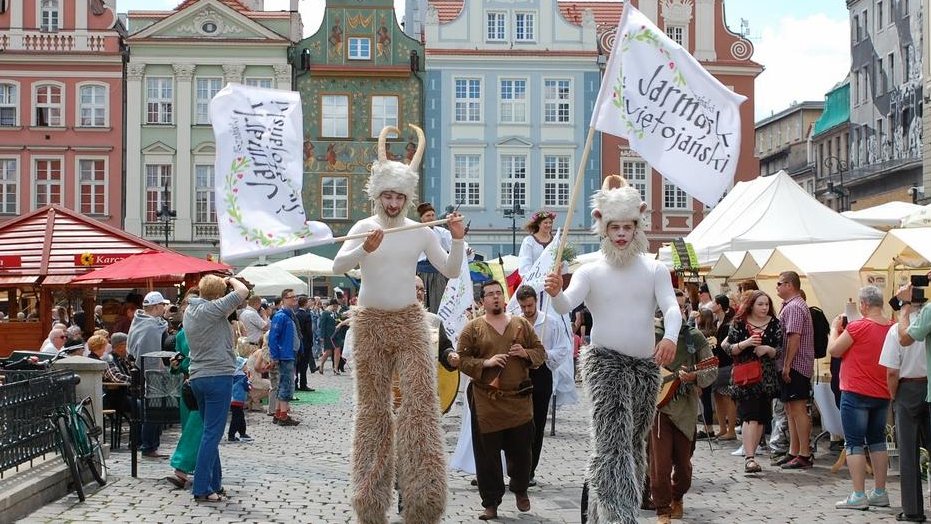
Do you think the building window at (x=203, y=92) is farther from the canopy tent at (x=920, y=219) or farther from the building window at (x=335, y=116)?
the canopy tent at (x=920, y=219)

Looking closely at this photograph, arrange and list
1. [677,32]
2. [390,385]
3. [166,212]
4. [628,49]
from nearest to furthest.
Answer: [390,385] < [628,49] < [166,212] < [677,32]

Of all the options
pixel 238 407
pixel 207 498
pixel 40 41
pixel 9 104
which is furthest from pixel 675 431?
pixel 9 104

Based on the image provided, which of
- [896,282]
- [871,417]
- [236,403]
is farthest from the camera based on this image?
[236,403]

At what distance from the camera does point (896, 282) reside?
13211mm

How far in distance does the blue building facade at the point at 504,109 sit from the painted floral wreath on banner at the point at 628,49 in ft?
121

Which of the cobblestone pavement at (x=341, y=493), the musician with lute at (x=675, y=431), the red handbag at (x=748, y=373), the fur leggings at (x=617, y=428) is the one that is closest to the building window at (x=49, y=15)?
the cobblestone pavement at (x=341, y=493)

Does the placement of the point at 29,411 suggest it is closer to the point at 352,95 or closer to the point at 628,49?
the point at 628,49

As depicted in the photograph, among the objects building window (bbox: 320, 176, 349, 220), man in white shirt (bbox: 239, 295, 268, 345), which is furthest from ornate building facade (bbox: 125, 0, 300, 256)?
man in white shirt (bbox: 239, 295, 268, 345)

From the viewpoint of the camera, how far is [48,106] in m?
44.9

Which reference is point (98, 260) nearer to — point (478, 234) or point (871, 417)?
point (871, 417)

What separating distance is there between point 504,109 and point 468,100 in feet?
4.56

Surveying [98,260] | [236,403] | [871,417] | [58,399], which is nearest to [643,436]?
[871,417]

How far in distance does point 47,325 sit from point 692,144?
13.4 meters

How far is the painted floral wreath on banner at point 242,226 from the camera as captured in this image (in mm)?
8195
